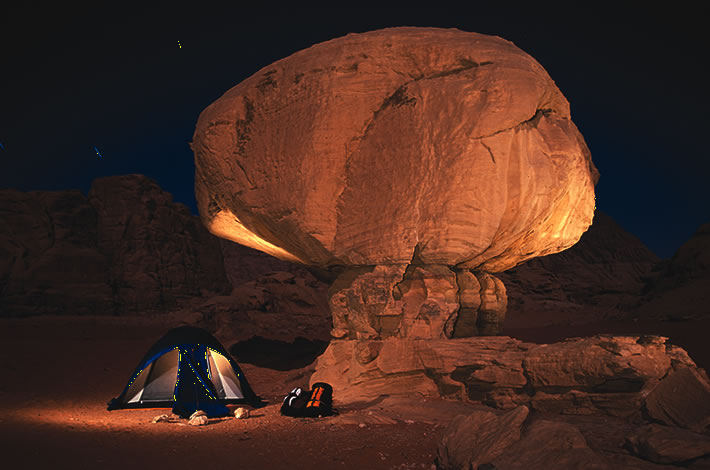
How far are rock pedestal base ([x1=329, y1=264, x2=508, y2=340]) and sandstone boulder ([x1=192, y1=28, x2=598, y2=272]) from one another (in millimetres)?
265

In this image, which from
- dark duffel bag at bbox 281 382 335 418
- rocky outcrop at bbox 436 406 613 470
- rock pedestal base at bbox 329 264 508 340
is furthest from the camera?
rock pedestal base at bbox 329 264 508 340

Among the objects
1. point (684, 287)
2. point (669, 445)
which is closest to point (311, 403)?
point (669, 445)

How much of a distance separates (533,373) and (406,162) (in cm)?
361

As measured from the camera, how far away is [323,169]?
870 cm

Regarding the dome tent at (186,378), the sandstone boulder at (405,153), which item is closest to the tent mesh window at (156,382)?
the dome tent at (186,378)

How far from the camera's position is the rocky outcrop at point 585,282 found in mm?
23395

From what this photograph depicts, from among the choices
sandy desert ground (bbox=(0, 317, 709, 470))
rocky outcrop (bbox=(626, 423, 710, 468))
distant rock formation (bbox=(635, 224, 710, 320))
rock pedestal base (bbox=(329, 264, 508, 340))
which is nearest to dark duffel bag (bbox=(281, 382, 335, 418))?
sandy desert ground (bbox=(0, 317, 709, 470))

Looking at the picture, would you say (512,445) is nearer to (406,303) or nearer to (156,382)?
(406,303)

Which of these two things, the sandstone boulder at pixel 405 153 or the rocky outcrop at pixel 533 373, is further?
the sandstone boulder at pixel 405 153

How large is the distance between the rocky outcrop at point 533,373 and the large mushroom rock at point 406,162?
456 mm

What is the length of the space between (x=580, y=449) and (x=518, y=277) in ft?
84.7

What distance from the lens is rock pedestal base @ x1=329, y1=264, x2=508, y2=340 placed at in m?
8.27

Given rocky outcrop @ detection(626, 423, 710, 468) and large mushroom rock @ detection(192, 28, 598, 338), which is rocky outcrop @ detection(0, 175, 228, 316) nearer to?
large mushroom rock @ detection(192, 28, 598, 338)

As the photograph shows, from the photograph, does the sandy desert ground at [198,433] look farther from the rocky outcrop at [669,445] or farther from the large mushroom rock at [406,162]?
the large mushroom rock at [406,162]
